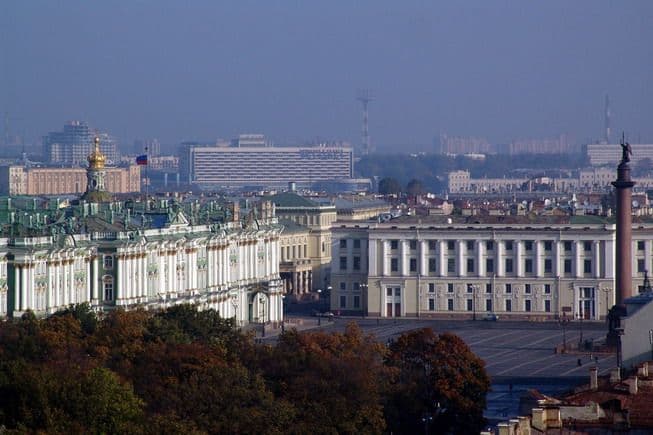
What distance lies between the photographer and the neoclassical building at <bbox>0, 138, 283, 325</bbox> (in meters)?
70.2

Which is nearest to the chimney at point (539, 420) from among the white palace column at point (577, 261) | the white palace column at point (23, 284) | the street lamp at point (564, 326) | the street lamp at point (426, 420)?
the street lamp at point (426, 420)

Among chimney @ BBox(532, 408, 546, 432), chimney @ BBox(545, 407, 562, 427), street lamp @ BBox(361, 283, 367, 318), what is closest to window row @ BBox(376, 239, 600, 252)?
street lamp @ BBox(361, 283, 367, 318)

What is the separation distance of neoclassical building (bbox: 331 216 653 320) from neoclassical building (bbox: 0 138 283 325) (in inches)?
200

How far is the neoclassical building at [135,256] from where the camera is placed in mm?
70188

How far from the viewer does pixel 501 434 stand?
34.8m

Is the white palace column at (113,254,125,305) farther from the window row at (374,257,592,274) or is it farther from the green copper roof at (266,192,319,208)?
the green copper roof at (266,192,319,208)

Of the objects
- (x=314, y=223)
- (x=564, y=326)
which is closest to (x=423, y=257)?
(x=564, y=326)

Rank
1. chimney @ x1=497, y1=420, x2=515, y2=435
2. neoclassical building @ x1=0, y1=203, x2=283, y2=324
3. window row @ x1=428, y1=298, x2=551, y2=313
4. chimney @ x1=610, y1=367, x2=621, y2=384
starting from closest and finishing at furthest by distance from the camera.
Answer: chimney @ x1=497, y1=420, x2=515, y2=435 < chimney @ x1=610, y1=367, x2=621, y2=384 < neoclassical building @ x1=0, y1=203, x2=283, y2=324 < window row @ x1=428, y1=298, x2=551, y2=313

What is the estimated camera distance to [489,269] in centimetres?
9831

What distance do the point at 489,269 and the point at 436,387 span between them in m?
45.8

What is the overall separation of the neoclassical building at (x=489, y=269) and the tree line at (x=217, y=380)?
36263 millimetres

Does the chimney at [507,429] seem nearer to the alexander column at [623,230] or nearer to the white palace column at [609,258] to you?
the alexander column at [623,230]

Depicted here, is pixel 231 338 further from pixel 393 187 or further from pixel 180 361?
pixel 393 187

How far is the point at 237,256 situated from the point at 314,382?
41.7 meters
